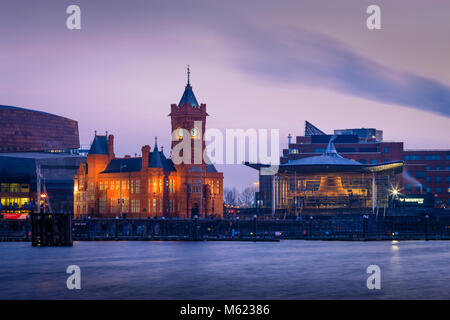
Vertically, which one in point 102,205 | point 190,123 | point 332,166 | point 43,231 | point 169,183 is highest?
point 190,123

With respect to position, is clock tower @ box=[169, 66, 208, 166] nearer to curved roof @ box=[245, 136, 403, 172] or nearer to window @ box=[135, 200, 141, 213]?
window @ box=[135, 200, 141, 213]

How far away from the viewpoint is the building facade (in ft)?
580

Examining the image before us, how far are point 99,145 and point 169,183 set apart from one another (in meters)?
24.1

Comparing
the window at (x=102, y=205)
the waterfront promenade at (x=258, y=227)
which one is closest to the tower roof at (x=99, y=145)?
the window at (x=102, y=205)

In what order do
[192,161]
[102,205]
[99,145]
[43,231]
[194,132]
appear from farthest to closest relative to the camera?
1. [99,145]
2. [102,205]
3. [192,161]
4. [194,132]
5. [43,231]

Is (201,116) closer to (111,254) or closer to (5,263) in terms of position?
(111,254)

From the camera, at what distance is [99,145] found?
628 feet

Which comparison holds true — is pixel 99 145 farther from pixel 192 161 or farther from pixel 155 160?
pixel 192 161

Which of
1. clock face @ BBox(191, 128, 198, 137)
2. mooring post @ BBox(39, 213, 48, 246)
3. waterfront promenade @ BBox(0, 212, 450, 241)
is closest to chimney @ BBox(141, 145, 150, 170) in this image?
clock face @ BBox(191, 128, 198, 137)

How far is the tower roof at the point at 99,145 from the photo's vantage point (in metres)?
190

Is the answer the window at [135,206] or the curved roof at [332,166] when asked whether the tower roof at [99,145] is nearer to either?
the window at [135,206]

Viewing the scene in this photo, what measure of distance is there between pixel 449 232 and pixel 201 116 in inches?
2480

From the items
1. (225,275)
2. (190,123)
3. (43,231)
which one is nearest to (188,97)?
(190,123)
